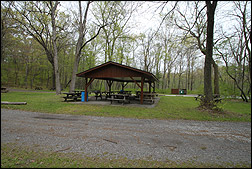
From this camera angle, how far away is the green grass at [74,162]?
2020mm

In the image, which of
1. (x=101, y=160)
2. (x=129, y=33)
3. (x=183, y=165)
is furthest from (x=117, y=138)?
(x=129, y=33)

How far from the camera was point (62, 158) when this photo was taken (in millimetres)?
2225

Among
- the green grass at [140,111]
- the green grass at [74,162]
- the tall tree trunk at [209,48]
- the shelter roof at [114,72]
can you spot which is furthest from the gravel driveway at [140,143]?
the shelter roof at [114,72]

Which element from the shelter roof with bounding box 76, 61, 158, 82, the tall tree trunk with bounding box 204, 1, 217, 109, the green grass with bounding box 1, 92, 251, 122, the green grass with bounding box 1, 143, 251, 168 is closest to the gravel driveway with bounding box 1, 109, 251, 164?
the green grass with bounding box 1, 143, 251, 168

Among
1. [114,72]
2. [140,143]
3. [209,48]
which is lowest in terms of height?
[140,143]

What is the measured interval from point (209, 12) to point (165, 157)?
8533mm

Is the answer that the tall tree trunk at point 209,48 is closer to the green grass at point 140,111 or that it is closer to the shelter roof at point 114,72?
the green grass at point 140,111

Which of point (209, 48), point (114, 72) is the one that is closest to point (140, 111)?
point (114, 72)

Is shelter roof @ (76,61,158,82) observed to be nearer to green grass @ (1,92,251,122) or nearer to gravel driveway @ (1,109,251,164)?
green grass @ (1,92,251,122)

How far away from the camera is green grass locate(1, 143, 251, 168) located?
202 cm

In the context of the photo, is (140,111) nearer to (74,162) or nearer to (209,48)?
(74,162)

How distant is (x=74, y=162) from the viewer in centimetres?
213

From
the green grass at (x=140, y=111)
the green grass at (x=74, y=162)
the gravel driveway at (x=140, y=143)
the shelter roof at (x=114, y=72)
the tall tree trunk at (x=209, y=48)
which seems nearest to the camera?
the green grass at (x=74, y=162)

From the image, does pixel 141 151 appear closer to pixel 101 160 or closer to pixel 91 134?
pixel 101 160
